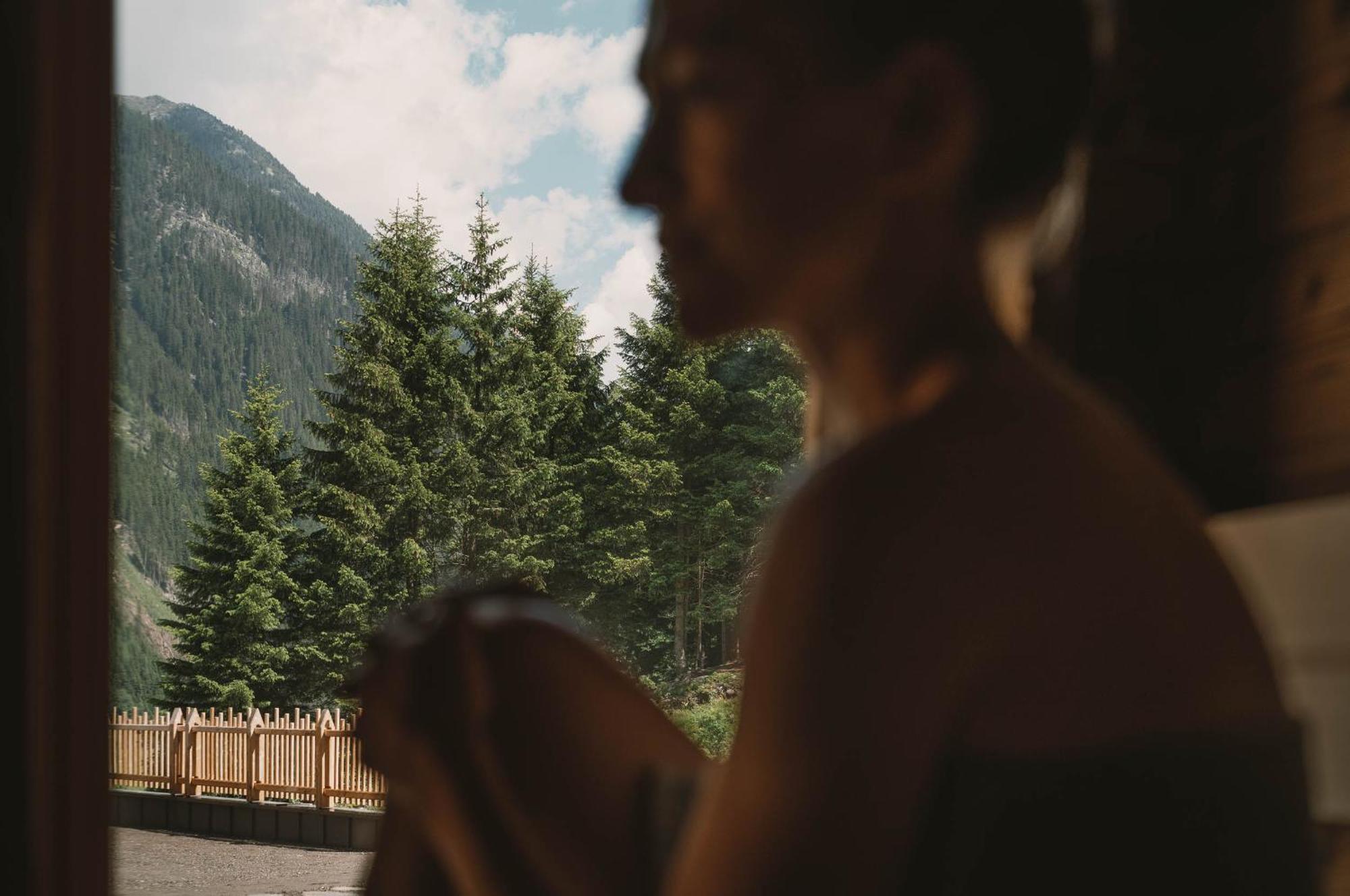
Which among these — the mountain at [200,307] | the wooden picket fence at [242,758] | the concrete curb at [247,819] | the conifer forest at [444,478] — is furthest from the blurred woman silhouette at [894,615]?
the conifer forest at [444,478]

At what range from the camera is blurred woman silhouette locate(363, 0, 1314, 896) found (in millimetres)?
221

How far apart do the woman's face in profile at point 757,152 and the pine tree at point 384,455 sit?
783 cm

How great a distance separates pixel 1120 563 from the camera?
24 cm

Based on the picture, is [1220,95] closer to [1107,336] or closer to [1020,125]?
[1107,336]

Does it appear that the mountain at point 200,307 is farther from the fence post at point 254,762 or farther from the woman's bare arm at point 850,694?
the woman's bare arm at point 850,694

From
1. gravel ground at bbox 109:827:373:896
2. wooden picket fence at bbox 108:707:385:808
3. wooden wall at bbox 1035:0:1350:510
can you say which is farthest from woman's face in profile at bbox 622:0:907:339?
wooden picket fence at bbox 108:707:385:808

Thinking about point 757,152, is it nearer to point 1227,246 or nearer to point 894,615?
point 894,615

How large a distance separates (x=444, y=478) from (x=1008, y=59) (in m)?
8.34

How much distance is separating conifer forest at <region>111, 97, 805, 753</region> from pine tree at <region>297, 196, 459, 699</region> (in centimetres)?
2

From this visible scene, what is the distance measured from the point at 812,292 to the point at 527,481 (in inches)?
331

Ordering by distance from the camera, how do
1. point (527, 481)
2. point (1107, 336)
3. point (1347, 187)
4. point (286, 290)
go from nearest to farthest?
1. point (1347, 187)
2. point (1107, 336)
3. point (527, 481)
4. point (286, 290)

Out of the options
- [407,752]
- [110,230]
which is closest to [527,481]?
[110,230]

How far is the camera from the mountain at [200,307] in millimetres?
7855

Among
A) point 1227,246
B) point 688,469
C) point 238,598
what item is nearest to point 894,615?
point 1227,246
